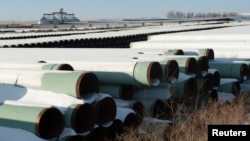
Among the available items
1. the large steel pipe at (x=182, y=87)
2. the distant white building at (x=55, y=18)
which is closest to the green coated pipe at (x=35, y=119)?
the large steel pipe at (x=182, y=87)

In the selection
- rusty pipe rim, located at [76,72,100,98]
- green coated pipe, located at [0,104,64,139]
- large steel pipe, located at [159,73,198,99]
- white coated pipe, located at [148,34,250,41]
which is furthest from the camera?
white coated pipe, located at [148,34,250,41]

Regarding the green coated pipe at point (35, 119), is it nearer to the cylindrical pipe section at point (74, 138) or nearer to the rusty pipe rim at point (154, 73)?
the cylindrical pipe section at point (74, 138)

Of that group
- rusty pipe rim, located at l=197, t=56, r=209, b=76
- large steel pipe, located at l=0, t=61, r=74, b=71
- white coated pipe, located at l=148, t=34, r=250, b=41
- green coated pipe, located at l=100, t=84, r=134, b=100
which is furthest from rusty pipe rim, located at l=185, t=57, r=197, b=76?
white coated pipe, located at l=148, t=34, r=250, b=41

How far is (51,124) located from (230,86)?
226 inches

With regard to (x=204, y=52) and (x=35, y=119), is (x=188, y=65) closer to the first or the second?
(x=204, y=52)

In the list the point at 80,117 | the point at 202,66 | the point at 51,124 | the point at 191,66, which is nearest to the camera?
the point at 51,124

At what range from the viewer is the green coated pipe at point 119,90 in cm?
670

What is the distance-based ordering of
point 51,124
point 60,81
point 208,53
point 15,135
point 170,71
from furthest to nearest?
point 208,53 → point 170,71 → point 60,81 → point 51,124 → point 15,135

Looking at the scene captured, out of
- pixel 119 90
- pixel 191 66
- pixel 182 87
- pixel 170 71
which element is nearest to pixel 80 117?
pixel 119 90

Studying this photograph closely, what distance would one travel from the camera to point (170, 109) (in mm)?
7242

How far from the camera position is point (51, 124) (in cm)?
479

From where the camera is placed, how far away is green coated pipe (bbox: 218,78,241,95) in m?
9.06

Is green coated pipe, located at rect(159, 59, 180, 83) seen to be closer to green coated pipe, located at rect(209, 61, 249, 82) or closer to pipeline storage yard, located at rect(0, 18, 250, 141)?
pipeline storage yard, located at rect(0, 18, 250, 141)

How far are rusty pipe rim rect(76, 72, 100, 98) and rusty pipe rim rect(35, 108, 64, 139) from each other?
541 mm
